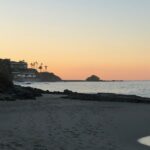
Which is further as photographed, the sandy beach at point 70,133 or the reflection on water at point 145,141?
the reflection on water at point 145,141

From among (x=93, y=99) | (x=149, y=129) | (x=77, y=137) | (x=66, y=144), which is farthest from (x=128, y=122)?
(x=93, y=99)

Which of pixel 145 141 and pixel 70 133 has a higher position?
pixel 70 133

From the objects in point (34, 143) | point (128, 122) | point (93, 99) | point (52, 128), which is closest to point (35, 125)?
point (52, 128)

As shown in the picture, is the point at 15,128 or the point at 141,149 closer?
the point at 141,149

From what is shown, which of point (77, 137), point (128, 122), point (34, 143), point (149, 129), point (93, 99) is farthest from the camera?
point (93, 99)

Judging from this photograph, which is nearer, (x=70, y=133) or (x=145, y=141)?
(x=145, y=141)

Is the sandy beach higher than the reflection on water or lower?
higher

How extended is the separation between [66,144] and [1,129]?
374 cm

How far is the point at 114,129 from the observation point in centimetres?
2008

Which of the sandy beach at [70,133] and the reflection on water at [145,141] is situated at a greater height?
the sandy beach at [70,133]

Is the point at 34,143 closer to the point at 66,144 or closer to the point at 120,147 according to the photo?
the point at 66,144

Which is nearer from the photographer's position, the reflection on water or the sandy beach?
the sandy beach

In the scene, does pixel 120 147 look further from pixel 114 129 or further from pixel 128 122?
pixel 128 122

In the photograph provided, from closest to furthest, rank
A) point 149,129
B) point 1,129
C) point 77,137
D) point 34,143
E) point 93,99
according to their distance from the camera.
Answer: point 34,143
point 77,137
point 1,129
point 149,129
point 93,99
